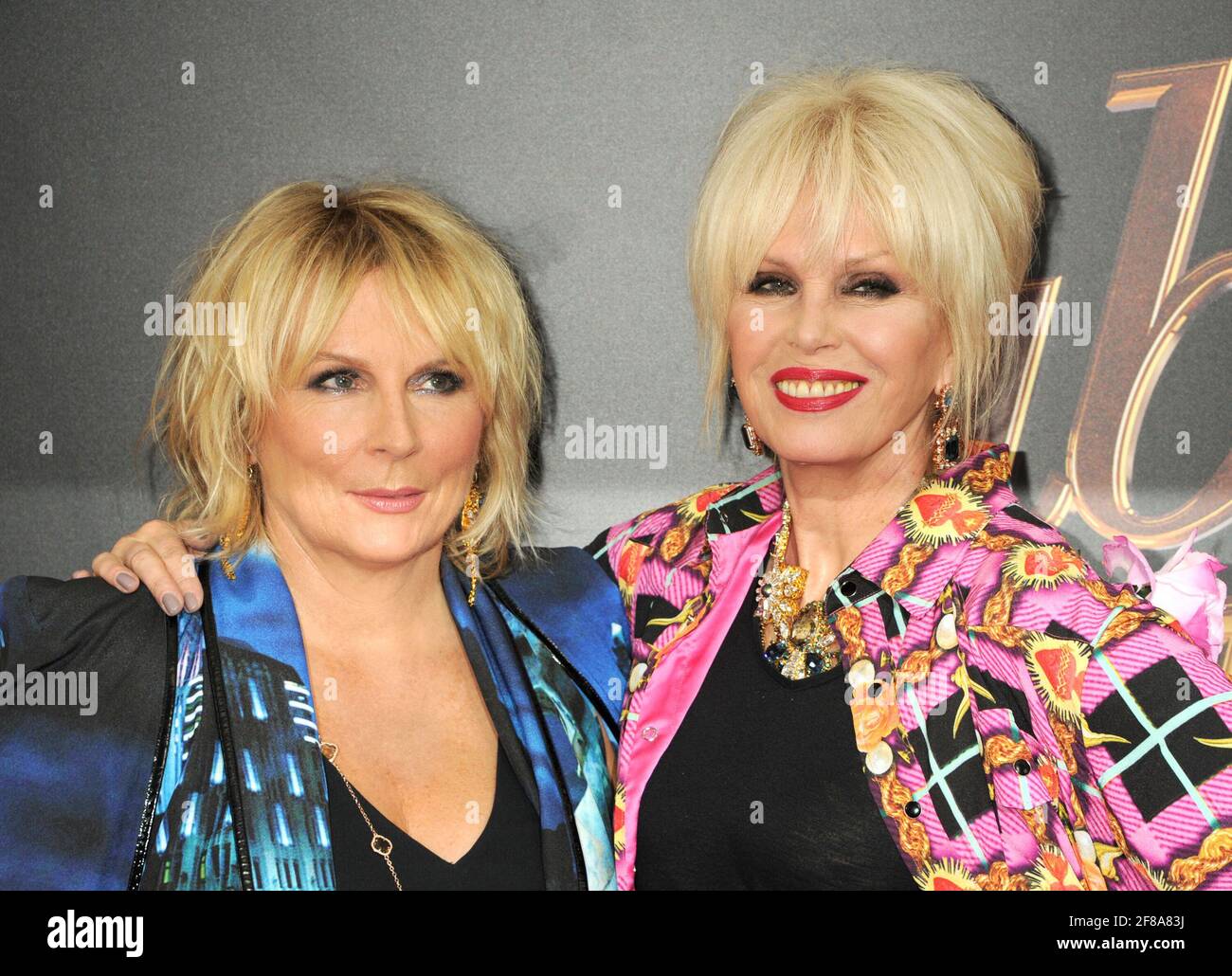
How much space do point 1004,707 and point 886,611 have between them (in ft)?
0.80

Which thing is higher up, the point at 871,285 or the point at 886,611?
the point at 871,285

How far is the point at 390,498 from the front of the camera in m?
2.12

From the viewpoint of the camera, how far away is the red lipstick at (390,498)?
2.11m

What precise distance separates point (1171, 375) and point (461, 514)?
1.49 meters

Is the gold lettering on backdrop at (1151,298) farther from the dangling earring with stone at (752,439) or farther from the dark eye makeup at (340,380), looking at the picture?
the dark eye makeup at (340,380)

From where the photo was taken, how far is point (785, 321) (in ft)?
6.93

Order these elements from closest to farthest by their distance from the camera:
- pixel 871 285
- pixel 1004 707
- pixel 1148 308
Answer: pixel 1004 707 → pixel 871 285 → pixel 1148 308

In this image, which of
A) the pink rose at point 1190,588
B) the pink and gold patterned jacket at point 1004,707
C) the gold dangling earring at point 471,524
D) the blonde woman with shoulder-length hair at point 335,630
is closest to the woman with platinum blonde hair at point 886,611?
the pink and gold patterned jacket at point 1004,707

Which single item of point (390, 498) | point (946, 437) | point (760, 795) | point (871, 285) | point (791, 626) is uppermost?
point (871, 285)

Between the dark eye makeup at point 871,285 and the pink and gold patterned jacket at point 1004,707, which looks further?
the dark eye makeup at point 871,285

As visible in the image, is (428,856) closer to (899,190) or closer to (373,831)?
(373,831)

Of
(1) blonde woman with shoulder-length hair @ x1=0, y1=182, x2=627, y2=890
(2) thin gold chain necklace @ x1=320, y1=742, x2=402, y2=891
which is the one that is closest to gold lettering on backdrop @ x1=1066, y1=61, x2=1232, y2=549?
(1) blonde woman with shoulder-length hair @ x1=0, y1=182, x2=627, y2=890

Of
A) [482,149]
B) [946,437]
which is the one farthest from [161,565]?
[946,437]
